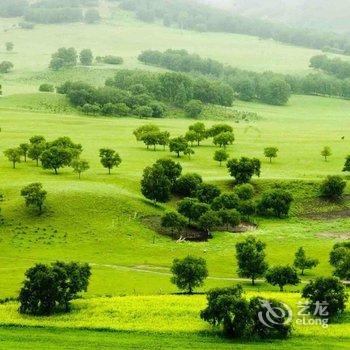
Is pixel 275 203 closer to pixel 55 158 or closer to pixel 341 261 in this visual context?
pixel 341 261

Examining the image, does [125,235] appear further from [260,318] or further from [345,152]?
[345,152]

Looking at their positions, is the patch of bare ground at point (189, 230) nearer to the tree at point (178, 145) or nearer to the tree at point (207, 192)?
the tree at point (207, 192)

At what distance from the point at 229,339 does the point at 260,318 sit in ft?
13.2

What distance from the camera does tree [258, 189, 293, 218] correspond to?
13712 centimetres

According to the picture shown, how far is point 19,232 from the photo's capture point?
12138 cm

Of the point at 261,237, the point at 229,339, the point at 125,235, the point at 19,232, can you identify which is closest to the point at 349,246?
the point at 261,237

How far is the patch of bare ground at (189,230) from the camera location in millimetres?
126812

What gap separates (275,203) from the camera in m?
137

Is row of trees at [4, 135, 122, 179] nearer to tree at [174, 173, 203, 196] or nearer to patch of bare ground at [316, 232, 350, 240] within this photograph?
tree at [174, 173, 203, 196]

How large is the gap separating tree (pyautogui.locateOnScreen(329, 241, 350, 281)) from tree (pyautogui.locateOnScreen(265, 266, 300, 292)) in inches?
311

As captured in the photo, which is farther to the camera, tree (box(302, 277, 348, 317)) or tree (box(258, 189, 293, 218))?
tree (box(258, 189, 293, 218))

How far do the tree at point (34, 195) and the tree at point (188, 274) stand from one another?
3971 cm

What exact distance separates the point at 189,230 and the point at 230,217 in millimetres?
7972

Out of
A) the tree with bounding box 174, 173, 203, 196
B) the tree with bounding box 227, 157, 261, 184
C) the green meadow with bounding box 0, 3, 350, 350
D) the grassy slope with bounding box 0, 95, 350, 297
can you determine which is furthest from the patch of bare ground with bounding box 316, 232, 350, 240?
the tree with bounding box 174, 173, 203, 196
